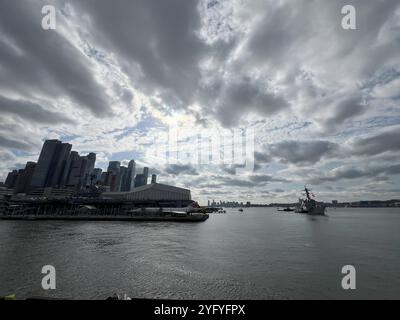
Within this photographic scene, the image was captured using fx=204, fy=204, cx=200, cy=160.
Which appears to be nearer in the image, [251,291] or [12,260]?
[251,291]

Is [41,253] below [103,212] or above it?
below

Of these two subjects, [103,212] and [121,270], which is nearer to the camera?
[121,270]

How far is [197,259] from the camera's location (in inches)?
1277

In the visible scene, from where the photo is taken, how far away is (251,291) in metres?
20.3
